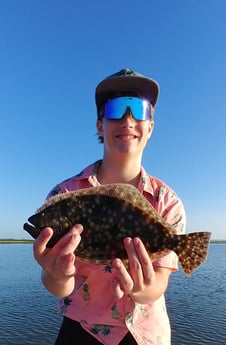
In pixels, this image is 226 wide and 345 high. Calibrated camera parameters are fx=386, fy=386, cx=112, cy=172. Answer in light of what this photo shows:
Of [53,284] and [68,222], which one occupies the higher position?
[68,222]

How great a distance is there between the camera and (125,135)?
4.53 metres

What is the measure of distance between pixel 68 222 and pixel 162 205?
1.31m

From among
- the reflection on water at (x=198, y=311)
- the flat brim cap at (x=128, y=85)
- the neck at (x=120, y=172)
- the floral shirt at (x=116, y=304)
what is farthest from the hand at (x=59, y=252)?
the reflection on water at (x=198, y=311)

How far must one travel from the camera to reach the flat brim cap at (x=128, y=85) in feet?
15.4

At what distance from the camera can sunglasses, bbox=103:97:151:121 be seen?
15.0ft

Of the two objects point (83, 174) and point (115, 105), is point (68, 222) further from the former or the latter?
point (115, 105)

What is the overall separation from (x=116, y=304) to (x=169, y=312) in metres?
27.2

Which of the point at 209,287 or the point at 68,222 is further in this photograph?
the point at 209,287

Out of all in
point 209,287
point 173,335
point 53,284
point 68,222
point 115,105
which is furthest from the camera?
point 209,287

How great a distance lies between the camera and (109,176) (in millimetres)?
4723

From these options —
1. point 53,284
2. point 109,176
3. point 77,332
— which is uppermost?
point 109,176

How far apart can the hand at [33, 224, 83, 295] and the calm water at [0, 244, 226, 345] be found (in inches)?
814

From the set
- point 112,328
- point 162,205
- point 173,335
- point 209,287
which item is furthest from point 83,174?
point 209,287

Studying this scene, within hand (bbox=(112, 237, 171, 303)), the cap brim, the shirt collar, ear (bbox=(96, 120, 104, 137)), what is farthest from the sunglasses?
hand (bbox=(112, 237, 171, 303))
